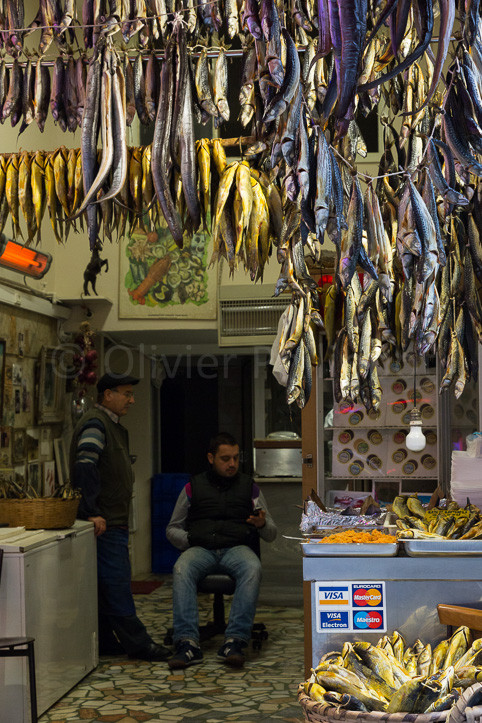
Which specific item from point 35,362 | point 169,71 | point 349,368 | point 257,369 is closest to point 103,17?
point 169,71

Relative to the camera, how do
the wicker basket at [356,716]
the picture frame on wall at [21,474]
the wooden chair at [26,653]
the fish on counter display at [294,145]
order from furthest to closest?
the picture frame on wall at [21,474], the wooden chair at [26,653], the wicker basket at [356,716], the fish on counter display at [294,145]

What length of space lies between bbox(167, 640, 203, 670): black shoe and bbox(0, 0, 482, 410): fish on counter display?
6.51ft

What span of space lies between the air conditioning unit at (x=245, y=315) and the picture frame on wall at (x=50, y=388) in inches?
59.6

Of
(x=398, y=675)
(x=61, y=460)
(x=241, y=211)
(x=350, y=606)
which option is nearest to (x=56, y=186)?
(x=241, y=211)

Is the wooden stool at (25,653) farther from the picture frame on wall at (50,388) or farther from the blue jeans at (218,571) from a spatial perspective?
the picture frame on wall at (50,388)

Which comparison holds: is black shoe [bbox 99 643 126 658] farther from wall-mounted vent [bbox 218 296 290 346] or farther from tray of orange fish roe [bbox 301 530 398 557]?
tray of orange fish roe [bbox 301 530 398 557]

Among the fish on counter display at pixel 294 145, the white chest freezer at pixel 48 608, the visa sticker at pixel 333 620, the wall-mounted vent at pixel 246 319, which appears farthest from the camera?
the wall-mounted vent at pixel 246 319

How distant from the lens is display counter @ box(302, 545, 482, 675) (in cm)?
291

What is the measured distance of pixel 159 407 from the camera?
10.1 m

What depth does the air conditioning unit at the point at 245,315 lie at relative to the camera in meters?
8.01

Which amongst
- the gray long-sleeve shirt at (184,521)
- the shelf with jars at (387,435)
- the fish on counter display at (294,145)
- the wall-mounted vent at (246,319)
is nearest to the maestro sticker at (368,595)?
the fish on counter display at (294,145)

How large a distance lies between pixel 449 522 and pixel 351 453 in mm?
3053

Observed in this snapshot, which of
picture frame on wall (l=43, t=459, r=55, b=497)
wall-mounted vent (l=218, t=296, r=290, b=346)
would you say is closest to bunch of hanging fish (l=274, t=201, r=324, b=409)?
wall-mounted vent (l=218, t=296, r=290, b=346)

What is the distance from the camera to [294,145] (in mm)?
2316
